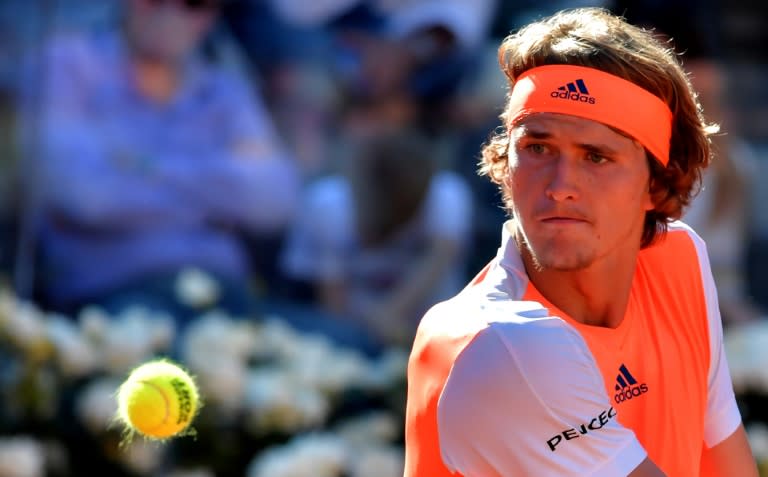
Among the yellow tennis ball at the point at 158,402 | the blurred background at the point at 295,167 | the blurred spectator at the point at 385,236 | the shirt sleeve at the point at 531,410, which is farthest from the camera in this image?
the blurred spectator at the point at 385,236

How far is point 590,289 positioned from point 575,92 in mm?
A: 393

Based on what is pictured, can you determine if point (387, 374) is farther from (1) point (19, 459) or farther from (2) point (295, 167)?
(1) point (19, 459)

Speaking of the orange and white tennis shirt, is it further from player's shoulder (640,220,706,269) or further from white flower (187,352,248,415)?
white flower (187,352,248,415)

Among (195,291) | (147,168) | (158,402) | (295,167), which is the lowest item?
(158,402)

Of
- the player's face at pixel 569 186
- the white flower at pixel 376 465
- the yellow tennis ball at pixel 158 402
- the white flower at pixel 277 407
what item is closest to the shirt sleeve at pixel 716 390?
the player's face at pixel 569 186

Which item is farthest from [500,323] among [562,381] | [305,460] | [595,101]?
[305,460]

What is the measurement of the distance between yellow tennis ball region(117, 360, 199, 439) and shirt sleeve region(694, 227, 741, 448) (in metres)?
1.12

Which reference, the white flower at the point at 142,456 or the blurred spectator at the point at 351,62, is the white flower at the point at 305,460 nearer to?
the white flower at the point at 142,456

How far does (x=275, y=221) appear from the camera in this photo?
17.3 ft

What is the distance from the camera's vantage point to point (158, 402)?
2848 mm

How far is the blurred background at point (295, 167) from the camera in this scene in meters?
5.13

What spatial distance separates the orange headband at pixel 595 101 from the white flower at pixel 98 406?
229 cm

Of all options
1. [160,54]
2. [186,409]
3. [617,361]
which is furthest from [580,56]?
[160,54]

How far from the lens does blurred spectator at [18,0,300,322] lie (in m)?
5.13
